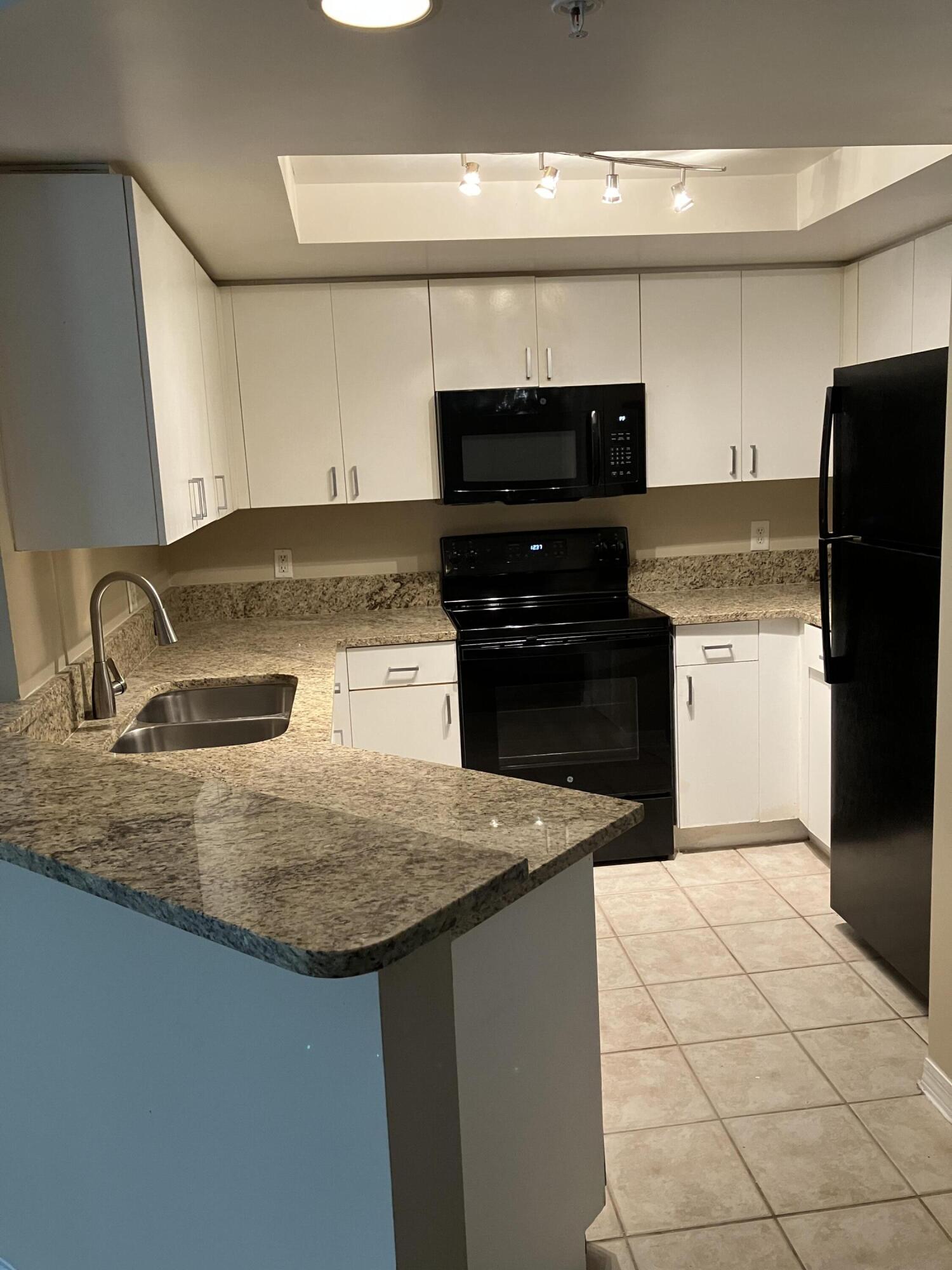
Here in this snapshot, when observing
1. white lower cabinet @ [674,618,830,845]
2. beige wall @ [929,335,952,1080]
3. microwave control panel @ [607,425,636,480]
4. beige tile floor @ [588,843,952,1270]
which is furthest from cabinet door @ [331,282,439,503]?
beige wall @ [929,335,952,1080]

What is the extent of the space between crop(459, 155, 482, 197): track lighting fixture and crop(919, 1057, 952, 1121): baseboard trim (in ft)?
8.09

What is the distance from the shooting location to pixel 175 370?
2.40 m

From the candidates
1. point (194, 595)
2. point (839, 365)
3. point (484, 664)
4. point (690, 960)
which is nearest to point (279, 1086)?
point (690, 960)

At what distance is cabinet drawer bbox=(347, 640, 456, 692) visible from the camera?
137 inches

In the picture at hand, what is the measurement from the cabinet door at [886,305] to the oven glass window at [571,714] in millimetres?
1362

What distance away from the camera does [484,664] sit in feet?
11.5

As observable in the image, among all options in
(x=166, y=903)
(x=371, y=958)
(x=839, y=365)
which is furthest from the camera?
(x=839, y=365)

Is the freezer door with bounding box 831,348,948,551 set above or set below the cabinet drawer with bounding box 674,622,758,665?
above

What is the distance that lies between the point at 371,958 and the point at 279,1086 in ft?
0.90

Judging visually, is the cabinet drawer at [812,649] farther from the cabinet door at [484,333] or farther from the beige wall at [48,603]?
the beige wall at [48,603]

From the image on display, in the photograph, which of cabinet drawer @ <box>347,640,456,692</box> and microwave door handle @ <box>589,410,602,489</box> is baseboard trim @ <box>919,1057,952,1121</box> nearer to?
cabinet drawer @ <box>347,640,456,692</box>

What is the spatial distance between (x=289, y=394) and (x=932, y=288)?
82.2 inches

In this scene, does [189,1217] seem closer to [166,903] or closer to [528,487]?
[166,903]

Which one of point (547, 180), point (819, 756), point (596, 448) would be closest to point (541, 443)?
point (596, 448)
